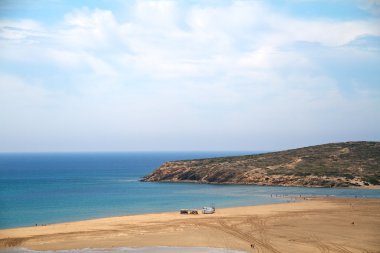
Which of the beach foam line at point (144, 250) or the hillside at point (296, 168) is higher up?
the hillside at point (296, 168)

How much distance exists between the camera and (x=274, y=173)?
10312cm

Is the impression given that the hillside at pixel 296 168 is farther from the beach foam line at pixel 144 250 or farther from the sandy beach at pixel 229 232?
the beach foam line at pixel 144 250

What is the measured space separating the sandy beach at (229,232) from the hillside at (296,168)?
128ft

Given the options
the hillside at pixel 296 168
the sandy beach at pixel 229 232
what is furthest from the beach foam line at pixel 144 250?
the hillside at pixel 296 168

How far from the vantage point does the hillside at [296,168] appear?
316ft

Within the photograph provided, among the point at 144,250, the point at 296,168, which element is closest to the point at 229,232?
the point at 144,250

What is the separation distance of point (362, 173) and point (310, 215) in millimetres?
49643

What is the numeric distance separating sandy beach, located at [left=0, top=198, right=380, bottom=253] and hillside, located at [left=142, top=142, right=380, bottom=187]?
128 ft

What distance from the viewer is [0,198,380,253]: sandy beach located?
3772cm

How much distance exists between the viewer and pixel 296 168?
105 m

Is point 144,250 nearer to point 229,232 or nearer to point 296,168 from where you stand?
point 229,232

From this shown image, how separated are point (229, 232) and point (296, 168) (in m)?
65.5

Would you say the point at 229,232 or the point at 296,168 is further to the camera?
the point at 296,168

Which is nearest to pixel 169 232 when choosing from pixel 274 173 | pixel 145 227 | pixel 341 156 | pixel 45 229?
pixel 145 227
